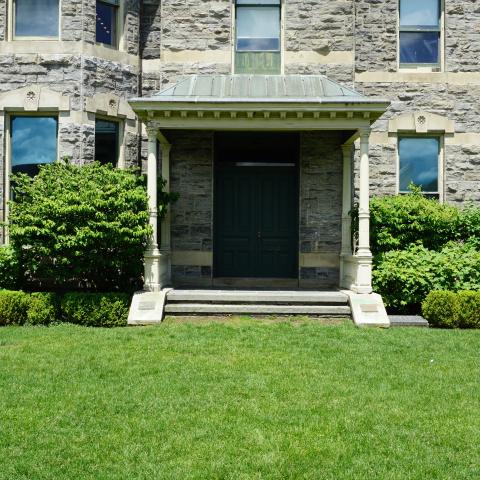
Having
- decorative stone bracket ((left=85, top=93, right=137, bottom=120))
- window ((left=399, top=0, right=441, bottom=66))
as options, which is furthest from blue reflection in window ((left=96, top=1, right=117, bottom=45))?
window ((left=399, top=0, right=441, bottom=66))

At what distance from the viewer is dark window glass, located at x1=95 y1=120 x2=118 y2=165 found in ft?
38.0

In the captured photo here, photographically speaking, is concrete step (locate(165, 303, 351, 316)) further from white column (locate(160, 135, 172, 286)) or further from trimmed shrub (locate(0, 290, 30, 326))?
trimmed shrub (locate(0, 290, 30, 326))

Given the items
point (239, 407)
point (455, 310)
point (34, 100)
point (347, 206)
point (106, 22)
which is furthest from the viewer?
point (106, 22)

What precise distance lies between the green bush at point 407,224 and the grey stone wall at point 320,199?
42.8 inches

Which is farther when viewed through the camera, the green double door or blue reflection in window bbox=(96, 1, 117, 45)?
the green double door

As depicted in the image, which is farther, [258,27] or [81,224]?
[258,27]

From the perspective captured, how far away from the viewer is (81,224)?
359 inches

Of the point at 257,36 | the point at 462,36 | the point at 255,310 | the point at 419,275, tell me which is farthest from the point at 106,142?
the point at 462,36

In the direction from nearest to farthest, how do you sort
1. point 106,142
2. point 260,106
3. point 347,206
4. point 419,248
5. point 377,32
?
point 260,106
point 419,248
point 347,206
point 106,142
point 377,32

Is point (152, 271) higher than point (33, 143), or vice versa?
point (33, 143)

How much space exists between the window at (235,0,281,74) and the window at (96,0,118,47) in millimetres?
2714

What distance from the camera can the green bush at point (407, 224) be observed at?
10539 mm

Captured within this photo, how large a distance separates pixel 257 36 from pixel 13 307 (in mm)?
7744

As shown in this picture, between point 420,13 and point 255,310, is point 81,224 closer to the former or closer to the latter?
point 255,310
